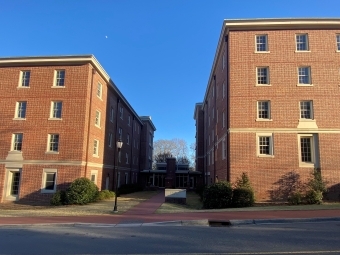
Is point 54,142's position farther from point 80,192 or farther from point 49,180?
point 80,192

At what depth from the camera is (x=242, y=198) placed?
18359 millimetres

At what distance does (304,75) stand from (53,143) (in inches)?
835

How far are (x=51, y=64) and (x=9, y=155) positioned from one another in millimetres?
8539

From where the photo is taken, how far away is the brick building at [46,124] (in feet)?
76.9

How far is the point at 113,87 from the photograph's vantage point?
31625 millimetres

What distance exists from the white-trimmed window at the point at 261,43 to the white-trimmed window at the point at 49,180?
1943 centimetres

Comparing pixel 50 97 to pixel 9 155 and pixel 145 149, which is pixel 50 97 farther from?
pixel 145 149

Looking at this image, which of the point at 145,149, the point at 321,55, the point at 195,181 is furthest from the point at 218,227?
the point at 145,149

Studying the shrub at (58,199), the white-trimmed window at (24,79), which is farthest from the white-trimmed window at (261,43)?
the white-trimmed window at (24,79)

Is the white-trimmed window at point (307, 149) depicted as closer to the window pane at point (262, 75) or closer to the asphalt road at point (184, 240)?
the window pane at point (262, 75)

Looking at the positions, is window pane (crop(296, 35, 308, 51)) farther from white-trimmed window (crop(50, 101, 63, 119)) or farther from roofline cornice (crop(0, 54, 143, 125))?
white-trimmed window (crop(50, 101, 63, 119))

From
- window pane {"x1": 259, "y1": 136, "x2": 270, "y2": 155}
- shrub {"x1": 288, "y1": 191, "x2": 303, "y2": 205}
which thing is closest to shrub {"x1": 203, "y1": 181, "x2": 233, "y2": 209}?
shrub {"x1": 288, "y1": 191, "x2": 303, "y2": 205}

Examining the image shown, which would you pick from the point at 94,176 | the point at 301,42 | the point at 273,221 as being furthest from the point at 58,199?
the point at 301,42

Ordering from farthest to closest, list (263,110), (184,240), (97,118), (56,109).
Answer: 1. (97,118)
2. (56,109)
3. (263,110)
4. (184,240)
